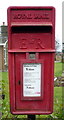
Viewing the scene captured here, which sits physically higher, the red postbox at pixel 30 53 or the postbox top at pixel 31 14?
the postbox top at pixel 31 14

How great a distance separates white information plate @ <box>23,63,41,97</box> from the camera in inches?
98.2

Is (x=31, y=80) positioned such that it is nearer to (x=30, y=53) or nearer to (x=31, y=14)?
(x=30, y=53)

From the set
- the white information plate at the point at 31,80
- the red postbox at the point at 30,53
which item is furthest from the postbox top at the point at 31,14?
the white information plate at the point at 31,80

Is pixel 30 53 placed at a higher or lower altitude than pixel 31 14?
lower

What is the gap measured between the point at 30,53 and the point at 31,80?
1.23ft

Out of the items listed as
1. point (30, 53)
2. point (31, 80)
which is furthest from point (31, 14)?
point (31, 80)

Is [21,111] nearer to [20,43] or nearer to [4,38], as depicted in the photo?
[20,43]

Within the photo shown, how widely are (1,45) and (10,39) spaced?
48.8ft

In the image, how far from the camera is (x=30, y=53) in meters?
2.50

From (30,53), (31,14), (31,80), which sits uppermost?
(31,14)

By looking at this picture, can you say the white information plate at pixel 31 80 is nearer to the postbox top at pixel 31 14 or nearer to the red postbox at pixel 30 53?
the red postbox at pixel 30 53

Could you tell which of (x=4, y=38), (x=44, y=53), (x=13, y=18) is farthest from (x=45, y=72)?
(x=4, y=38)

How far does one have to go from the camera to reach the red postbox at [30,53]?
2463mm

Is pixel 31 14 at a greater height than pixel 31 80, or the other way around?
pixel 31 14
